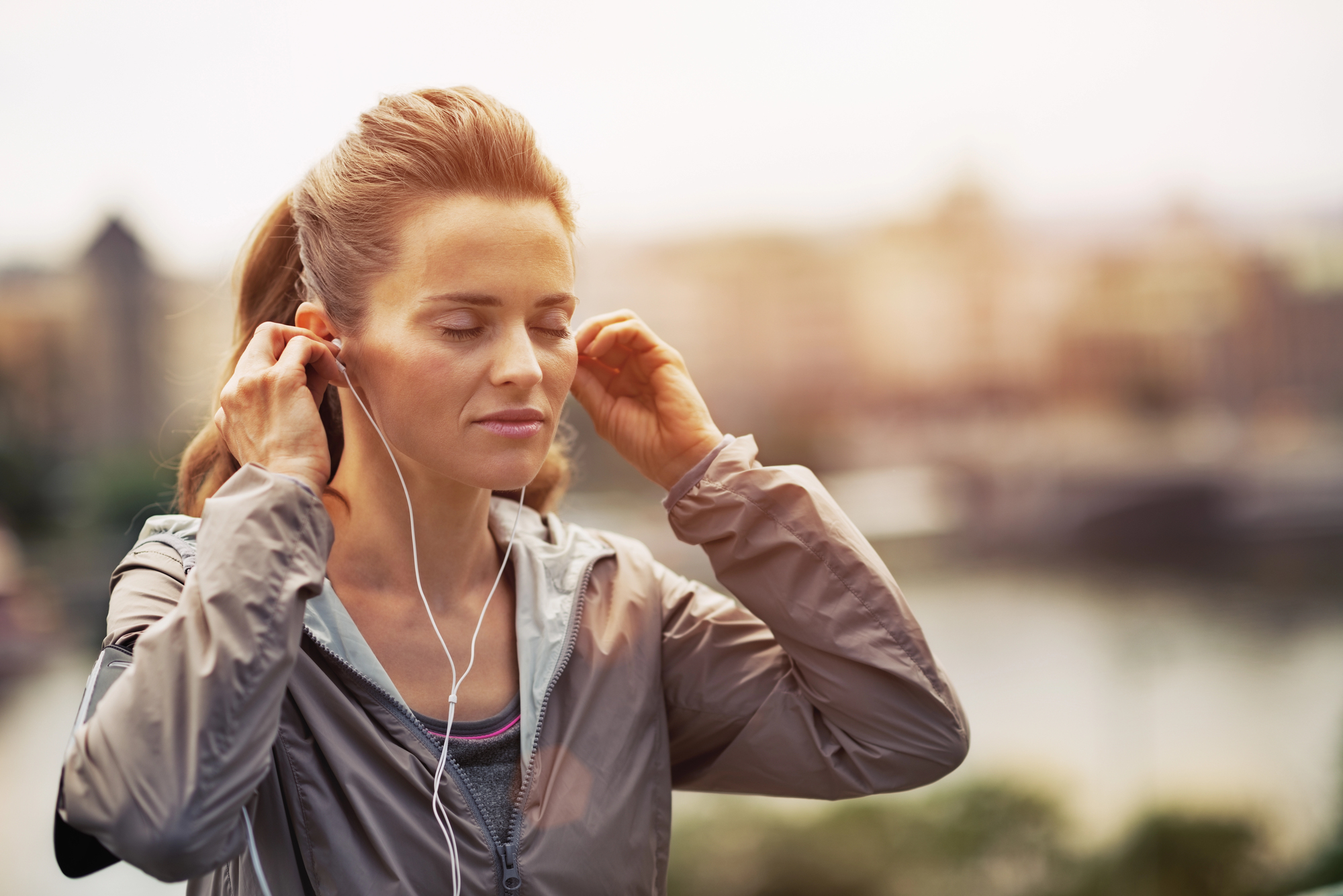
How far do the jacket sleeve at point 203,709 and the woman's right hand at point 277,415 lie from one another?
0.07 m

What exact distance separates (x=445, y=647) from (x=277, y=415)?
1.05ft

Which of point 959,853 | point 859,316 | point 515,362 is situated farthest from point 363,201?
point 859,316

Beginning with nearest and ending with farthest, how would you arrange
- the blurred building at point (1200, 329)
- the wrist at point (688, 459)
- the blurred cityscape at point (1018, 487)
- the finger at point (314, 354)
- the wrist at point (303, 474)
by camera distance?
the wrist at point (303, 474) → the finger at point (314, 354) → the wrist at point (688, 459) → the blurred cityscape at point (1018, 487) → the blurred building at point (1200, 329)

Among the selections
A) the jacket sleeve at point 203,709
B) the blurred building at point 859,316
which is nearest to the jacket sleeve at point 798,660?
the jacket sleeve at point 203,709

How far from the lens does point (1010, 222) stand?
20.7 ft

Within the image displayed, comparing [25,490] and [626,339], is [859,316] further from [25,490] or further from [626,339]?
[626,339]

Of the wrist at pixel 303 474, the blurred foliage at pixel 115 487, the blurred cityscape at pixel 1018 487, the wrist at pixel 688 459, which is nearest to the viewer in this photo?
the wrist at pixel 303 474

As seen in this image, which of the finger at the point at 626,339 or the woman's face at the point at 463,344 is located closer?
the woman's face at the point at 463,344

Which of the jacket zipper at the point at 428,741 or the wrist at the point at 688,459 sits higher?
the wrist at the point at 688,459

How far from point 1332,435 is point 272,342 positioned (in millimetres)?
6584

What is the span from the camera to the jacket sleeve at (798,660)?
1.20 m

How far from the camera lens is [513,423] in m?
1.12

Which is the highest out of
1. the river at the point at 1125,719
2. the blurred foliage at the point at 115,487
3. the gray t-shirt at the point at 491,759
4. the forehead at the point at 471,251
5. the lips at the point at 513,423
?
the forehead at the point at 471,251

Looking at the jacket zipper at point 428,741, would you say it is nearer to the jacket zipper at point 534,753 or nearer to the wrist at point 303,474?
the jacket zipper at point 534,753
